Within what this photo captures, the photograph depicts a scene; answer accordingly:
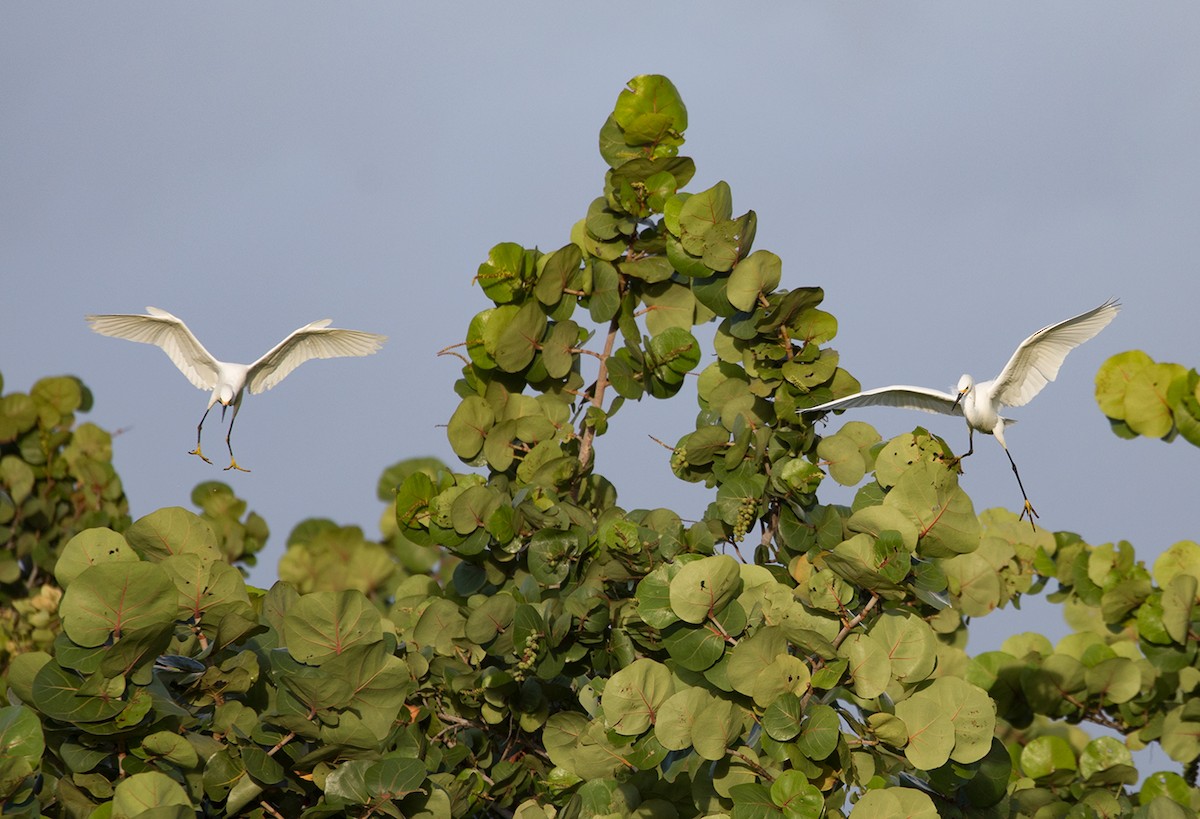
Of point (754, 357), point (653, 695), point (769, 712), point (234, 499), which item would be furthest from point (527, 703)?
point (234, 499)

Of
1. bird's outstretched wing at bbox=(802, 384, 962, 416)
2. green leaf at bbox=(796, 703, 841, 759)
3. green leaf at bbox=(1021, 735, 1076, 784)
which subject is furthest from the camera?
green leaf at bbox=(1021, 735, 1076, 784)

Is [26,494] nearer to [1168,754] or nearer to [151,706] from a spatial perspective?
[151,706]

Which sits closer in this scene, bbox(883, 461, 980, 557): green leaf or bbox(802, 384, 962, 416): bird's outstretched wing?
bbox(883, 461, 980, 557): green leaf

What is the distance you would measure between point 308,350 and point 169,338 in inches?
23.2

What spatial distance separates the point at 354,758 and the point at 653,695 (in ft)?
2.84

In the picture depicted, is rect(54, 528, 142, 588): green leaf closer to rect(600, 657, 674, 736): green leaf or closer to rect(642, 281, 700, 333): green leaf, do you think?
rect(600, 657, 674, 736): green leaf

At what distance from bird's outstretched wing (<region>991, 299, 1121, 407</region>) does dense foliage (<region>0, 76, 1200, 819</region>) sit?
0.80 meters

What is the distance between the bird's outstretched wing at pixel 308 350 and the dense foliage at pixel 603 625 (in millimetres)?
666

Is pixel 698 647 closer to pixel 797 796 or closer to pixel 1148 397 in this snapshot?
pixel 797 796

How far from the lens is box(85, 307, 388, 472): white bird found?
5.29 m

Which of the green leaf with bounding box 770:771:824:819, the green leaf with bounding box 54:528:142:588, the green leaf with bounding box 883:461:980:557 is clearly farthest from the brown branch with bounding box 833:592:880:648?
the green leaf with bounding box 54:528:142:588

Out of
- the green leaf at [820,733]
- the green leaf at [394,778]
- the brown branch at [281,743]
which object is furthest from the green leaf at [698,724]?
the brown branch at [281,743]

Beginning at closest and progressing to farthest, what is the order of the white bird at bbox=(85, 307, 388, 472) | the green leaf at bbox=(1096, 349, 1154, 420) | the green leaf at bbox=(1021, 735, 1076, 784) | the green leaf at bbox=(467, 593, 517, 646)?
the green leaf at bbox=(467, 593, 517, 646) < the white bird at bbox=(85, 307, 388, 472) < the green leaf at bbox=(1021, 735, 1076, 784) < the green leaf at bbox=(1096, 349, 1154, 420)

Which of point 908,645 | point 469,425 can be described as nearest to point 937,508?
point 908,645
